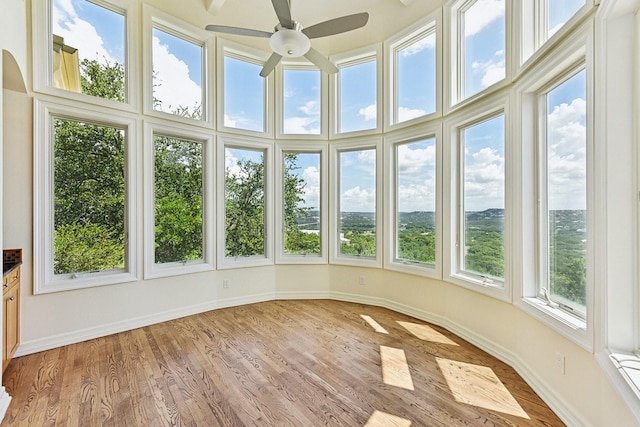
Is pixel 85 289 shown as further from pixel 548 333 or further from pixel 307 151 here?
pixel 548 333

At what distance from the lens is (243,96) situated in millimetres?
4422

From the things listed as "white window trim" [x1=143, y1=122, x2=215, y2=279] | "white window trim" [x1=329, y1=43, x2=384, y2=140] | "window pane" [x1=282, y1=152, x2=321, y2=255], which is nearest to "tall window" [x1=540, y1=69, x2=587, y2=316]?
"white window trim" [x1=329, y1=43, x2=384, y2=140]

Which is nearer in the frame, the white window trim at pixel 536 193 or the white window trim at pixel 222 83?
the white window trim at pixel 536 193

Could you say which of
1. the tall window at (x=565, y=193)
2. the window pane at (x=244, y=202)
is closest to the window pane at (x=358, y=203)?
the window pane at (x=244, y=202)

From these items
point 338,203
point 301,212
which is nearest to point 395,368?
point 338,203

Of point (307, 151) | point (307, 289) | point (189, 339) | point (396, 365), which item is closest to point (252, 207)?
point (307, 151)

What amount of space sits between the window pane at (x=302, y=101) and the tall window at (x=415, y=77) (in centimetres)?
124

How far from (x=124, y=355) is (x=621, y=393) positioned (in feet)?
11.8

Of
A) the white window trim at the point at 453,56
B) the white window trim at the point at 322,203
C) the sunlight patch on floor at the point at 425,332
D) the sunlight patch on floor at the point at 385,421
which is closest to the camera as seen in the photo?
the sunlight patch on floor at the point at 385,421

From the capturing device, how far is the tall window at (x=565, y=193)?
1.97 meters

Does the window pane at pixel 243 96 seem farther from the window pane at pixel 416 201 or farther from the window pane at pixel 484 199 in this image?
the window pane at pixel 484 199

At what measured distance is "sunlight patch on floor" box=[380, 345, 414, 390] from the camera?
2.30 m

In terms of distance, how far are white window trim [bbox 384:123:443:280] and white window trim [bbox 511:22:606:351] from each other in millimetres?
Result: 986

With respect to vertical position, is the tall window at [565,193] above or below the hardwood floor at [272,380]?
above
